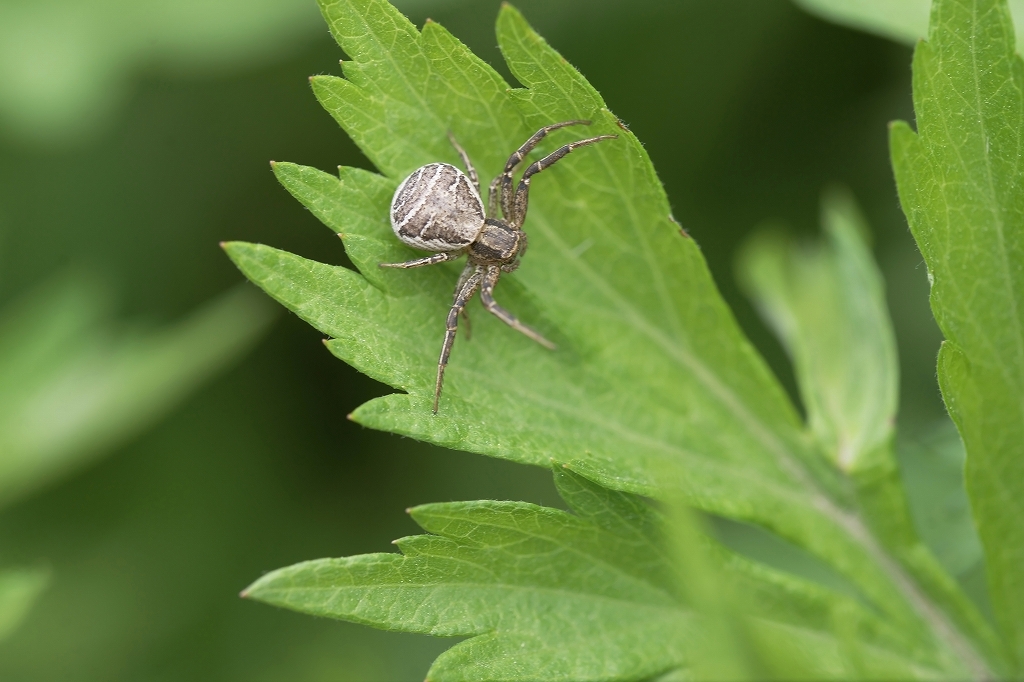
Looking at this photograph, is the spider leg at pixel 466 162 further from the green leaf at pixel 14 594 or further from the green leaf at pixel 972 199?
the green leaf at pixel 14 594

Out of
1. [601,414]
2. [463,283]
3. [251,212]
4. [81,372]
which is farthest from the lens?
[251,212]

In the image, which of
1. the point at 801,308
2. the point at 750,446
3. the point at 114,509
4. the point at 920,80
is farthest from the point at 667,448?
the point at 114,509

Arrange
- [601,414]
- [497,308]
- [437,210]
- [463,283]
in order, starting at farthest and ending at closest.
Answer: [437,210], [463,283], [497,308], [601,414]

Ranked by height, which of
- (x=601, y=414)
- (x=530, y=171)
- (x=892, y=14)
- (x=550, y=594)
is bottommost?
(x=550, y=594)

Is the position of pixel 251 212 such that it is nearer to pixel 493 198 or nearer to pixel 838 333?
pixel 493 198

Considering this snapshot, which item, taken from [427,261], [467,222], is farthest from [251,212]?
[427,261]

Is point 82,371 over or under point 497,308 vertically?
over

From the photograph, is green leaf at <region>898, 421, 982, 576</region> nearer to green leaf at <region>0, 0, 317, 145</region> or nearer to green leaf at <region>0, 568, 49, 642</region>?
green leaf at <region>0, 568, 49, 642</region>

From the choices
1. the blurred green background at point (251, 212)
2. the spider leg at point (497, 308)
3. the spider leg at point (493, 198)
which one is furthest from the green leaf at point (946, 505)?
the spider leg at point (493, 198)

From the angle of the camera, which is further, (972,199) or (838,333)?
(838,333)
